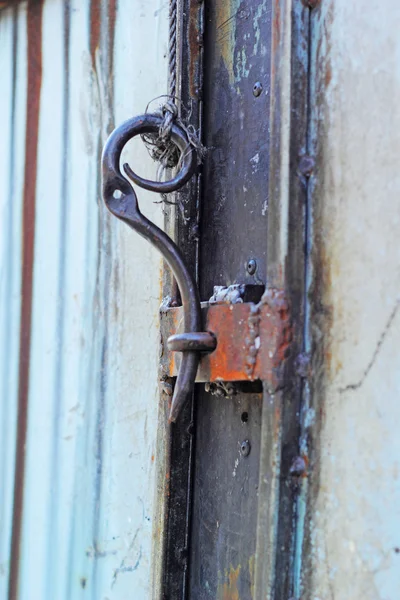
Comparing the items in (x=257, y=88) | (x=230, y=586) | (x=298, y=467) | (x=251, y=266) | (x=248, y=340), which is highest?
(x=257, y=88)

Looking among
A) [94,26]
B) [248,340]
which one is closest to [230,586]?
[248,340]

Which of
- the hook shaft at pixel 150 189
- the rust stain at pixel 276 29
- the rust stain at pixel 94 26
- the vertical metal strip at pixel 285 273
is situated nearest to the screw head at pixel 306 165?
the vertical metal strip at pixel 285 273

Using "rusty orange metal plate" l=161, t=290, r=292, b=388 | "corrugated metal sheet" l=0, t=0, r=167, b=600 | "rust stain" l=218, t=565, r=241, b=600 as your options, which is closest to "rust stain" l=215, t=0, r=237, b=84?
"corrugated metal sheet" l=0, t=0, r=167, b=600

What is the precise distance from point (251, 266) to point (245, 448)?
242 millimetres

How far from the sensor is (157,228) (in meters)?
0.94

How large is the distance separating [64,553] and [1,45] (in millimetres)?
1115

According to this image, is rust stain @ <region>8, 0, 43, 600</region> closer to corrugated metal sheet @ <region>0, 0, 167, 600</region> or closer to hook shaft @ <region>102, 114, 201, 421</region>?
corrugated metal sheet @ <region>0, 0, 167, 600</region>

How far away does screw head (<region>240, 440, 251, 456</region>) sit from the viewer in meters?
0.90

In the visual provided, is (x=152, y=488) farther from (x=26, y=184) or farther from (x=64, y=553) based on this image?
(x=26, y=184)

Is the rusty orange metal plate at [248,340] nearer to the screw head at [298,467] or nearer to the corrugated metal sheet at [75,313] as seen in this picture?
the screw head at [298,467]

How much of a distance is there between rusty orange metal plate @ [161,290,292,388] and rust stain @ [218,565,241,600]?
0.87 feet

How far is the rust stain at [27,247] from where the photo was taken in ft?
4.60

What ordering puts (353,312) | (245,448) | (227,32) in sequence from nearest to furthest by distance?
(353,312), (245,448), (227,32)

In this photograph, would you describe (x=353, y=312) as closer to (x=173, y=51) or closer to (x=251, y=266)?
(x=251, y=266)
